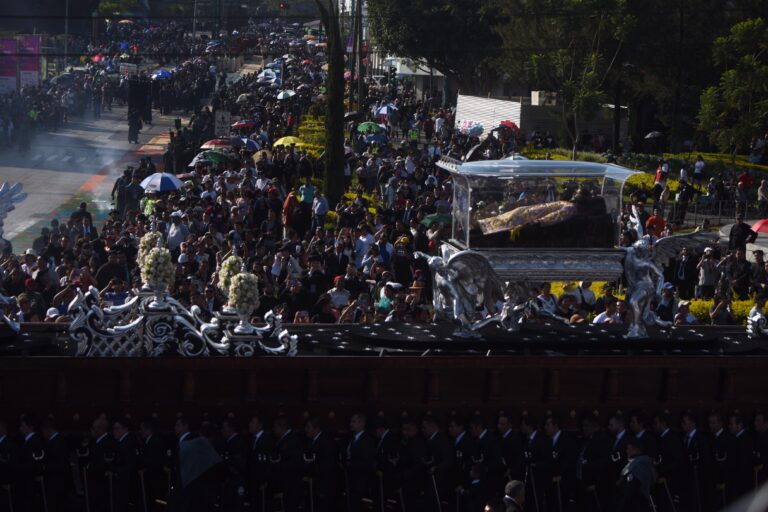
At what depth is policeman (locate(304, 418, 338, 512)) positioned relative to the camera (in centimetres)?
1480

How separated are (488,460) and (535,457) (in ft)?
1.82

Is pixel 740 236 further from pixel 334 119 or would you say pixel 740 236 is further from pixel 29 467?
pixel 29 467

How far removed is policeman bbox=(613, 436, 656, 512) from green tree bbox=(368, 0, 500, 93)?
50626mm

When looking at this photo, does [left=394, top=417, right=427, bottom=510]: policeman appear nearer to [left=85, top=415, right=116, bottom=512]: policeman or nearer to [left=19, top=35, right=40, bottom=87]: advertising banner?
[left=85, top=415, right=116, bottom=512]: policeman

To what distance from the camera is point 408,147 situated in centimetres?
A: 4138

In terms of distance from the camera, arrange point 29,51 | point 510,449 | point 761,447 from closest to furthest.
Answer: point 510,449 < point 761,447 < point 29,51

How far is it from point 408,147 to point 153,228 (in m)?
18.5

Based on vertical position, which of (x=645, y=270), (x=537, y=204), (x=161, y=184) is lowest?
(x=161, y=184)

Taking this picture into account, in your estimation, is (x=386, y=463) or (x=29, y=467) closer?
(x=29, y=467)

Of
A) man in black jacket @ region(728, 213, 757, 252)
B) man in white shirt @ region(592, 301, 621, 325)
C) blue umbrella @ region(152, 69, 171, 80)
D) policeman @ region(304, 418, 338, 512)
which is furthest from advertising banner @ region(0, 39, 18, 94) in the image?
policeman @ region(304, 418, 338, 512)

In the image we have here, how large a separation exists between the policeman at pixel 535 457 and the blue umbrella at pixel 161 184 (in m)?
15.2

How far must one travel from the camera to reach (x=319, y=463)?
583 inches

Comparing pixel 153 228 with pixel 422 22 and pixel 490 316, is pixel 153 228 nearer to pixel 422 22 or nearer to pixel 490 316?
pixel 490 316

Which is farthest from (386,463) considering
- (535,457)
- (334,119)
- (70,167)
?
(70,167)
